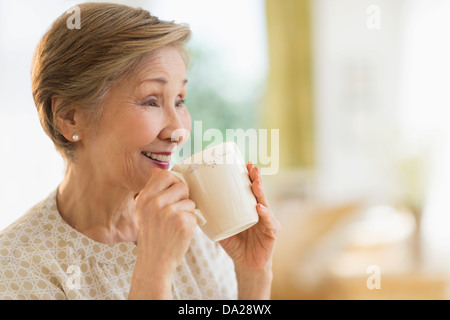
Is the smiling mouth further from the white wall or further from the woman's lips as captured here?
the white wall

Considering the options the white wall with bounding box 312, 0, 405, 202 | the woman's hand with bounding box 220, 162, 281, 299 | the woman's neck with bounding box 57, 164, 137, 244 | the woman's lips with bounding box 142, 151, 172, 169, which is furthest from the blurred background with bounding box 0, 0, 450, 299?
the woman's lips with bounding box 142, 151, 172, 169

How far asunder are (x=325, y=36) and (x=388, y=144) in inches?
45.4

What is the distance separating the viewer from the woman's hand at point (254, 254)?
0.91 meters

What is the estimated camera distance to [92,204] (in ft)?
3.26

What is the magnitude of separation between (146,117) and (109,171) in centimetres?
16

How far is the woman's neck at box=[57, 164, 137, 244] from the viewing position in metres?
0.98

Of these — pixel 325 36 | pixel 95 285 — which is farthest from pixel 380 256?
Answer: pixel 95 285

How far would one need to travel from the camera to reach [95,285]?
36.6 inches

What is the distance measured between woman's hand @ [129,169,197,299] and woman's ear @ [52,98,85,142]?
28 cm

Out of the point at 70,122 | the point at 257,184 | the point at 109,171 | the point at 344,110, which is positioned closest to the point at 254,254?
the point at 257,184

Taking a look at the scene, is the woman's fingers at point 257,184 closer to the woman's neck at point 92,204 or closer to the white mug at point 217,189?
the white mug at point 217,189

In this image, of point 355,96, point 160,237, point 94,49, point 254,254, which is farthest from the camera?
point 355,96

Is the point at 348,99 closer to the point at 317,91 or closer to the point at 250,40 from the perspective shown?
the point at 317,91

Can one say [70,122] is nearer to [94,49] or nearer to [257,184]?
[94,49]
